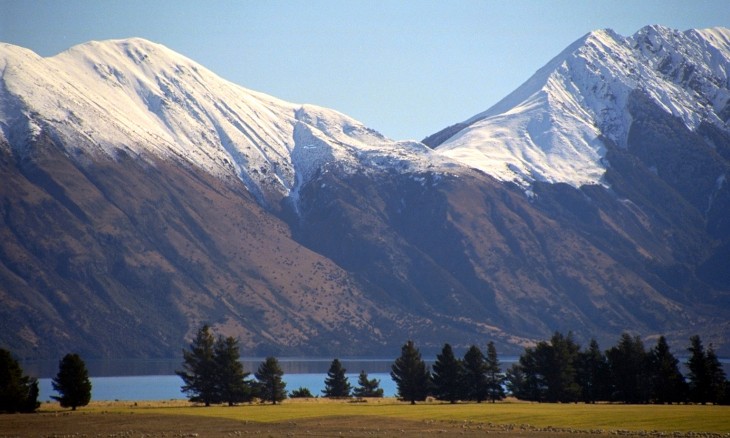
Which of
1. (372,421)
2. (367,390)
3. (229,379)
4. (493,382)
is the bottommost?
(372,421)

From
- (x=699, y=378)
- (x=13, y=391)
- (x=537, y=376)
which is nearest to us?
(x=13, y=391)

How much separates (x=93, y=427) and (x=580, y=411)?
50.9 meters

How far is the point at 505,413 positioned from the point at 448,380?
94.0 ft

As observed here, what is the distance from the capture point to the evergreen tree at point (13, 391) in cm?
12306

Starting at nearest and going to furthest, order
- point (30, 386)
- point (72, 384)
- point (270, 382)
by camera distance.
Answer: point (30, 386) → point (72, 384) → point (270, 382)

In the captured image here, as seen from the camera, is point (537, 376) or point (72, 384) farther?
point (537, 376)

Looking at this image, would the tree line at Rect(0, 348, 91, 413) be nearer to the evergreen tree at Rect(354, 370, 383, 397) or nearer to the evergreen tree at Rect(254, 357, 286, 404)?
the evergreen tree at Rect(254, 357, 286, 404)

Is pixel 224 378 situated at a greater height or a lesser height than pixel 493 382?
greater

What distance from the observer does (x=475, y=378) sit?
149875 mm

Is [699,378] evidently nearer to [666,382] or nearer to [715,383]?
[715,383]

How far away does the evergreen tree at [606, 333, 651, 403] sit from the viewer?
14400 centimetres

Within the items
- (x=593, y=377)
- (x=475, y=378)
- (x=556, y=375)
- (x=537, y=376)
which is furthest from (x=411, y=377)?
(x=593, y=377)

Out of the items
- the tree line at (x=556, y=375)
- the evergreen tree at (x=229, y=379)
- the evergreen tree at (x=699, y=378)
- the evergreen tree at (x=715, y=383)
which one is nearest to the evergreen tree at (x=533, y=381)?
the tree line at (x=556, y=375)

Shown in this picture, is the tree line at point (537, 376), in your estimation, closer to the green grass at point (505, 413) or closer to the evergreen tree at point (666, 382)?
the evergreen tree at point (666, 382)
